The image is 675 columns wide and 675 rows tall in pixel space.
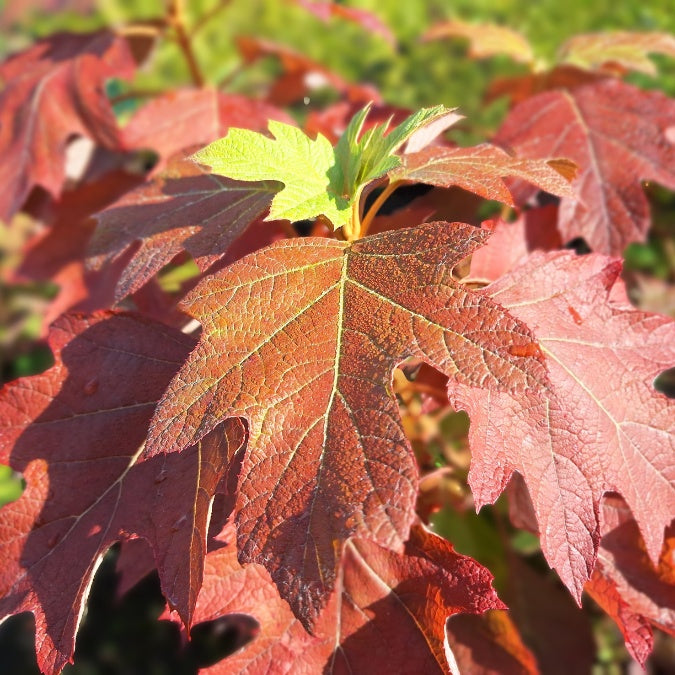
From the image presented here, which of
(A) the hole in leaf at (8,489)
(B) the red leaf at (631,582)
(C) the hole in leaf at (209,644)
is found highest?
(B) the red leaf at (631,582)

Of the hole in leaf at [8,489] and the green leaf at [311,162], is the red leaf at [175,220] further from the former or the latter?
the hole in leaf at [8,489]

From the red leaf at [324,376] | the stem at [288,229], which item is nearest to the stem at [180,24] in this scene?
the stem at [288,229]

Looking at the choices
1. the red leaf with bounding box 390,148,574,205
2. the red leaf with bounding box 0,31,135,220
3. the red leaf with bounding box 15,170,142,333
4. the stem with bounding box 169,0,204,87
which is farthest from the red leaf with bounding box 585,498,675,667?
the stem with bounding box 169,0,204,87

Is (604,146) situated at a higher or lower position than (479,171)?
lower

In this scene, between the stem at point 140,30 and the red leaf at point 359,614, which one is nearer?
the red leaf at point 359,614

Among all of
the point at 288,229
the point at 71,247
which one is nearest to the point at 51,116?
the point at 71,247

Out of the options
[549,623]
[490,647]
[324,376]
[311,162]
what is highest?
[311,162]

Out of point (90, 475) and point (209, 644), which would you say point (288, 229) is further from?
point (209, 644)
